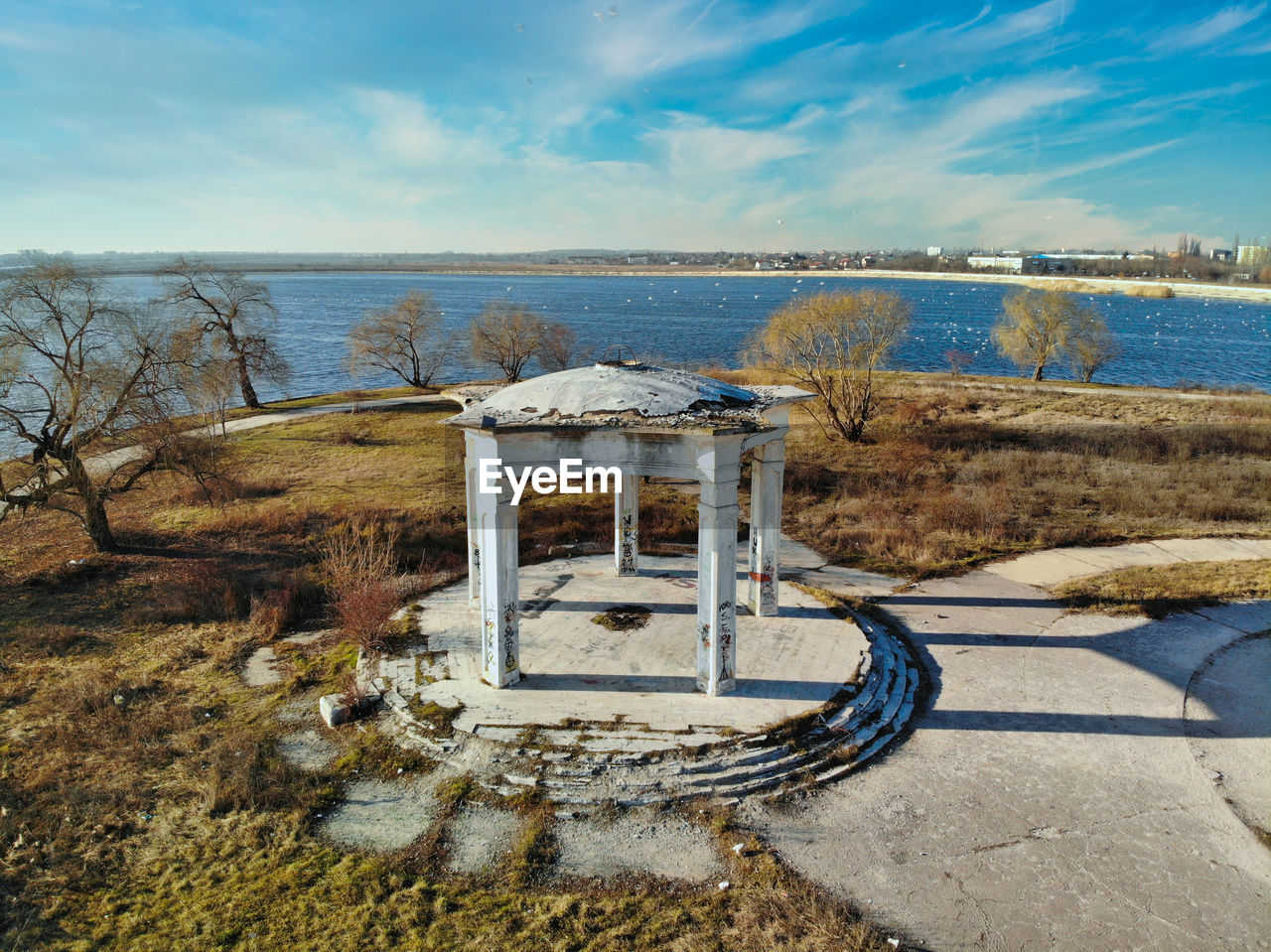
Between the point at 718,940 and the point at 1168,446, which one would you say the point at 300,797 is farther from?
the point at 1168,446

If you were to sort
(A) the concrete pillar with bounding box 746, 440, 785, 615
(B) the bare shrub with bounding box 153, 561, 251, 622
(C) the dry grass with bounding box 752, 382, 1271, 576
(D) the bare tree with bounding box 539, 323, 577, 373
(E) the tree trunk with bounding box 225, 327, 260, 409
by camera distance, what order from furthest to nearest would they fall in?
(D) the bare tree with bounding box 539, 323, 577, 373 < (E) the tree trunk with bounding box 225, 327, 260, 409 < (C) the dry grass with bounding box 752, 382, 1271, 576 < (B) the bare shrub with bounding box 153, 561, 251, 622 < (A) the concrete pillar with bounding box 746, 440, 785, 615

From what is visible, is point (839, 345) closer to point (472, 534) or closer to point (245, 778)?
point (472, 534)

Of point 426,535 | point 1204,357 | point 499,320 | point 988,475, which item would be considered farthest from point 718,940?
point 1204,357

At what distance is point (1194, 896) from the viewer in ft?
29.8

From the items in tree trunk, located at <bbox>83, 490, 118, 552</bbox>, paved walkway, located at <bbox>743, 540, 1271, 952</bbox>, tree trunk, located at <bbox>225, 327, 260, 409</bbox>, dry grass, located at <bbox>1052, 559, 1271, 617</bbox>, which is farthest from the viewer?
tree trunk, located at <bbox>225, 327, 260, 409</bbox>

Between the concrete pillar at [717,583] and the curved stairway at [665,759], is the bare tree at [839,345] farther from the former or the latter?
the curved stairway at [665,759]

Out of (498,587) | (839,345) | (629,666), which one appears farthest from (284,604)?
(839,345)

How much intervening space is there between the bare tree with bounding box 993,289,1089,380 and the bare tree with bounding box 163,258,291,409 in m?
54.9

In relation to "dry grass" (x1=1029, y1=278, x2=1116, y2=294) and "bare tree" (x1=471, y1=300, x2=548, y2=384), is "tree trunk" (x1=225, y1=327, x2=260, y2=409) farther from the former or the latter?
"dry grass" (x1=1029, y1=278, x2=1116, y2=294)

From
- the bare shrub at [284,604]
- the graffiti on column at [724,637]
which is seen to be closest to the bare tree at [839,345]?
the bare shrub at [284,604]

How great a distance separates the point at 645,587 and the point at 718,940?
32.5 feet

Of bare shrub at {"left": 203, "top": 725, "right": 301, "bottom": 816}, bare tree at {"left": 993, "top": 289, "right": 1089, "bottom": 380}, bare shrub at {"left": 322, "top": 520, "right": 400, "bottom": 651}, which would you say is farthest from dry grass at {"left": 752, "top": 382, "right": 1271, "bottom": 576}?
bare shrub at {"left": 203, "top": 725, "right": 301, "bottom": 816}

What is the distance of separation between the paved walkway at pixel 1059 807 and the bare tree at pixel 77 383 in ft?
68.4

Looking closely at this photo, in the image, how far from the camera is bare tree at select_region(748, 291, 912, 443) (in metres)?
39.9
